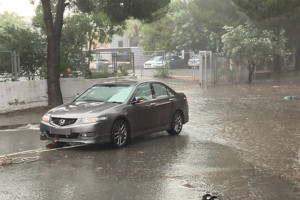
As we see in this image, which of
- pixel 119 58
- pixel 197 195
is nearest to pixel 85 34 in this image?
pixel 119 58

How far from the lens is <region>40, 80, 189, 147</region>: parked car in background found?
925cm

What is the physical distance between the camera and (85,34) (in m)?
22.8

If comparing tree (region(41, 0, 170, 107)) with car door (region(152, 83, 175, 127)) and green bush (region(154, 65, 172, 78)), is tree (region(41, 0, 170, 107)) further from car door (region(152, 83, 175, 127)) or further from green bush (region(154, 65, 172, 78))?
green bush (region(154, 65, 172, 78))

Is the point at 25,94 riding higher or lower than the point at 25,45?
lower

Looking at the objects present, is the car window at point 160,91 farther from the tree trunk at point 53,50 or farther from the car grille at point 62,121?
the tree trunk at point 53,50

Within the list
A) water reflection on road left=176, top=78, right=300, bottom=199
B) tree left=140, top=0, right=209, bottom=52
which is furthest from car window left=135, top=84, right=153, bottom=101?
tree left=140, top=0, right=209, bottom=52

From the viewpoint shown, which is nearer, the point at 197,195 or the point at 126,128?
the point at 197,195

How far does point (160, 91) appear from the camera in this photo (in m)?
11.4

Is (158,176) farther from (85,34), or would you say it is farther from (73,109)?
(85,34)

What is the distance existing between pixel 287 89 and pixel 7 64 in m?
15.3

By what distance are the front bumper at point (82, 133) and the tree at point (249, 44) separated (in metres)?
19.7

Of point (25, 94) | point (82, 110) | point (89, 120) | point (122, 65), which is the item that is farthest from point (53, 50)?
point (89, 120)

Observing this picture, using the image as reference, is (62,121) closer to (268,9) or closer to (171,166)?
(171,166)

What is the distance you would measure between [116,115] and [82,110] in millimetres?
715
